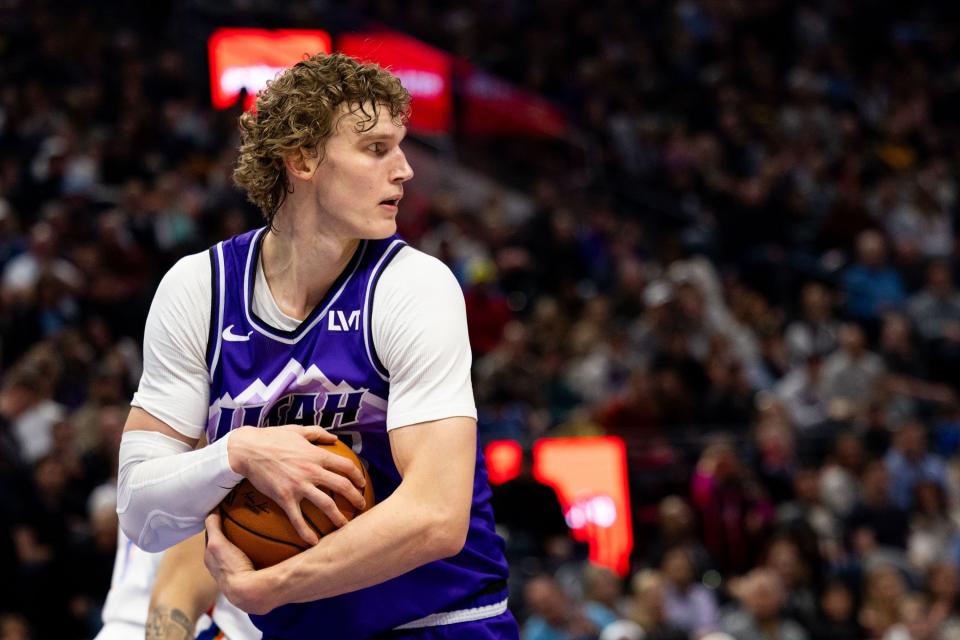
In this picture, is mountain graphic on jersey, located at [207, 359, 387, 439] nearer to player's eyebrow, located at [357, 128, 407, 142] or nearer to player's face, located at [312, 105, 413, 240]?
player's face, located at [312, 105, 413, 240]

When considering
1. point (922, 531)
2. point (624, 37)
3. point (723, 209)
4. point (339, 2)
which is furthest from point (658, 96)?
point (922, 531)

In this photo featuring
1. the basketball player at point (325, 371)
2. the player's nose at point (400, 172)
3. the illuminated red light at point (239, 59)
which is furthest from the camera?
the illuminated red light at point (239, 59)

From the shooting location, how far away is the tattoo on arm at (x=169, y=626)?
3.79 metres

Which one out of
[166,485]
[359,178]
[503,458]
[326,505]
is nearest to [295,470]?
[326,505]

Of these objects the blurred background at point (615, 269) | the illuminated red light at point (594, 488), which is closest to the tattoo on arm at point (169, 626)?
the blurred background at point (615, 269)

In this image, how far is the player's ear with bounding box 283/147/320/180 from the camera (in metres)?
3.39

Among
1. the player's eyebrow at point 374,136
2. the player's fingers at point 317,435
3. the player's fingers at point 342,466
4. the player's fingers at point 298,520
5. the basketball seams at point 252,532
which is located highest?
the player's eyebrow at point 374,136

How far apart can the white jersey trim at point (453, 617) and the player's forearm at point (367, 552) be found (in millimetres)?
298

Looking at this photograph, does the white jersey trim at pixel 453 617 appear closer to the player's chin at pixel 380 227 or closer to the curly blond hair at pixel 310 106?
the player's chin at pixel 380 227

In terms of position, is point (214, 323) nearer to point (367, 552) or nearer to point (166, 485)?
point (166, 485)

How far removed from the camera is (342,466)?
312cm

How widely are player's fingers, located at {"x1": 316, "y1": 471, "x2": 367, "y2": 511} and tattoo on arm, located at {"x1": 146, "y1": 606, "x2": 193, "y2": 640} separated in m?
0.92

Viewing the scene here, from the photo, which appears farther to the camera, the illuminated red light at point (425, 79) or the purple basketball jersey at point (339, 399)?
the illuminated red light at point (425, 79)

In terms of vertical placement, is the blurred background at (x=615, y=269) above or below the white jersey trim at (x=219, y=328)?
below
